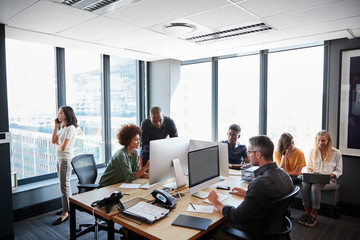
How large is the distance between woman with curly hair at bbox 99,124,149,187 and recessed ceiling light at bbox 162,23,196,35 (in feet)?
3.98

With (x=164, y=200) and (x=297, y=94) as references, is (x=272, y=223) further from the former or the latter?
(x=297, y=94)

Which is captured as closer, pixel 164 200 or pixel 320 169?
pixel 164 200

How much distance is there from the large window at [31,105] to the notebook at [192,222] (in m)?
3.01

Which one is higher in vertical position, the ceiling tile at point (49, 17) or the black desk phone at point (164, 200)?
the ceiling tile at point (49, 17)

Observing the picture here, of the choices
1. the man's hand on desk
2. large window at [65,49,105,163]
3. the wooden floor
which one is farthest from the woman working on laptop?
large window at [65,49,105,163]

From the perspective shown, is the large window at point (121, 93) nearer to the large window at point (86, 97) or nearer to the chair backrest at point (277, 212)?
the large window at point (86, 97)

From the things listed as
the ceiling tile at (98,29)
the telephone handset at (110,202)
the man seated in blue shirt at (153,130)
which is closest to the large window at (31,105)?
the ceiling tile at (98,29)

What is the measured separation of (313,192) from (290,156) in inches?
21.2

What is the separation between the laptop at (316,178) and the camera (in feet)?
10.7

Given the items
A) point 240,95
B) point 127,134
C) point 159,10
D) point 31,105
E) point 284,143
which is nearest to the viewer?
point 159,10

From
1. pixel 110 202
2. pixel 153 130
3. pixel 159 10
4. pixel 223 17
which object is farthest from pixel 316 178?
pixel 159 10

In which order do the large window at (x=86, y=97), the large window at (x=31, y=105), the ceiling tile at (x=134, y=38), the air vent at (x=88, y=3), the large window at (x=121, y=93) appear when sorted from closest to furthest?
the air vent at (x=88, y=3) < the ceiling tile at (x=134, y=38) < the large window at (x=31, y=105) < the large window at (x=86, y=97) < the large window at (x=121, y=93)

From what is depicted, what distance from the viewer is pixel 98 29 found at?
2998 mm

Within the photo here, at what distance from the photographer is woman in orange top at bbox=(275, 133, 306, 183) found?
353 centimetres
